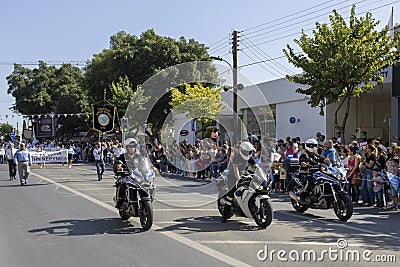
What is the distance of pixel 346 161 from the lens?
14484 millimetres

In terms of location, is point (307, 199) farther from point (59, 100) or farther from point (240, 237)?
point (59, 100)

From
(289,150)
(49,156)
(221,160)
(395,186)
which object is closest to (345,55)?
(289,150)

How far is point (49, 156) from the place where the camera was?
106 ft

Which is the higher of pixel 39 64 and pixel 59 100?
pixel 39 64

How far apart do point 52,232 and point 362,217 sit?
6.54 meters

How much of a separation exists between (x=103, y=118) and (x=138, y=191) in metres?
23.6

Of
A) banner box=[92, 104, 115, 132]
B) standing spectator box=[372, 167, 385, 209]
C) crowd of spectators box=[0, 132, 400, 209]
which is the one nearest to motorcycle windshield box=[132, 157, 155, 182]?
crowd of spectators box=[0, 132, 400, 209]

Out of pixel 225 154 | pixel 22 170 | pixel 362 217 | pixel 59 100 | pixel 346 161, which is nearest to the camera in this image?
pixel 362 217

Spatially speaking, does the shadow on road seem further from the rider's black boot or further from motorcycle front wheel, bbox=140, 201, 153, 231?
the rider's black boot

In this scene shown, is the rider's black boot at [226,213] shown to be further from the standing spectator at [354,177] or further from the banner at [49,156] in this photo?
the banner at [49,156]

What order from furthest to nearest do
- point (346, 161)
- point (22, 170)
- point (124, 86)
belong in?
point (124, 86) → point (22, 170) → point (346, 161)

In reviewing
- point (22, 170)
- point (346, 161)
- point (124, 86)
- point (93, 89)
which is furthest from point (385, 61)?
point (93, 89)

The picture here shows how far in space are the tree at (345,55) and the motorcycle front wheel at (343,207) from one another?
9190mm

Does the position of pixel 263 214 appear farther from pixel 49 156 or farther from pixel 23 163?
pixel 49 156
